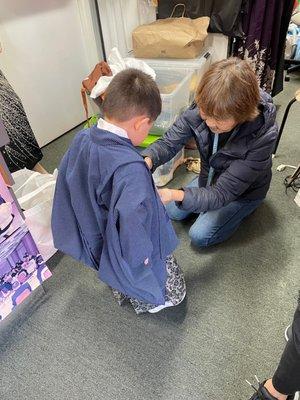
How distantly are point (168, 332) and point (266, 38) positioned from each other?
2.06m

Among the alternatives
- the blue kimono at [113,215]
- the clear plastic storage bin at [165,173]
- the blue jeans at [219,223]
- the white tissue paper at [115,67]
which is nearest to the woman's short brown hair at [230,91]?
the blue kimono at [113,215]

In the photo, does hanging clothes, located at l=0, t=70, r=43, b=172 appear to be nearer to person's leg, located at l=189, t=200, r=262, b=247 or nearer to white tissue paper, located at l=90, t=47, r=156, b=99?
white tissue paper, located at l=90, t=47, r=156, b=99

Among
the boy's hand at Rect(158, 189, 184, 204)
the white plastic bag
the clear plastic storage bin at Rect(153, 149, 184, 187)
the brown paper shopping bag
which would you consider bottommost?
the clear plastic storage bin at Rect(153, 149, 184, 187)

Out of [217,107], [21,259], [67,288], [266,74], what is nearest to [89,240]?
[21,259]

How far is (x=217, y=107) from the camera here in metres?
1.06

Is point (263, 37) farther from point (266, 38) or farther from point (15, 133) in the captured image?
point (15, 133)

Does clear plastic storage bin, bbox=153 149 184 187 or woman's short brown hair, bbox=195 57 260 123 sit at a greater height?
woman's short brown hair, bbox=195 57 260 123

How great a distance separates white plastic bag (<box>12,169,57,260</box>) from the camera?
135cm

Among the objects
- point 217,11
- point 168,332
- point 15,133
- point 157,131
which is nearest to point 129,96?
point 168,332

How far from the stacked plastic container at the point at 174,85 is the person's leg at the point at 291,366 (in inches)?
48.8

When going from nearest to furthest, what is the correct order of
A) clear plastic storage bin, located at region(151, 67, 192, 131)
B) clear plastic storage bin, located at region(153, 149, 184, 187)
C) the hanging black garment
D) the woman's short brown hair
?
the woman's short brown hair, clear plastic storage bin, located at region(151, 67, 192, 131), clear plastic storage bin, located at region(153, 149, 184, 187), the hanging black garment

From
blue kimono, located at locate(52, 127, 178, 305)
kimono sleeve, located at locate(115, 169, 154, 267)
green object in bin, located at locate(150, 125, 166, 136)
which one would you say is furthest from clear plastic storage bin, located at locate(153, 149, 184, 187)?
kimono sleeve, located at locate(115, 169, 154, 267)

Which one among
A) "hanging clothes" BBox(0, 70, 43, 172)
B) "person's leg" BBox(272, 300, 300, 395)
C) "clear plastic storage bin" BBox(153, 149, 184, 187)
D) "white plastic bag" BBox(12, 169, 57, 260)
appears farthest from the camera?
"clear plastic storage bin" BBox(153, 149, 184, 187)

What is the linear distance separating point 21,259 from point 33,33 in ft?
5.24
